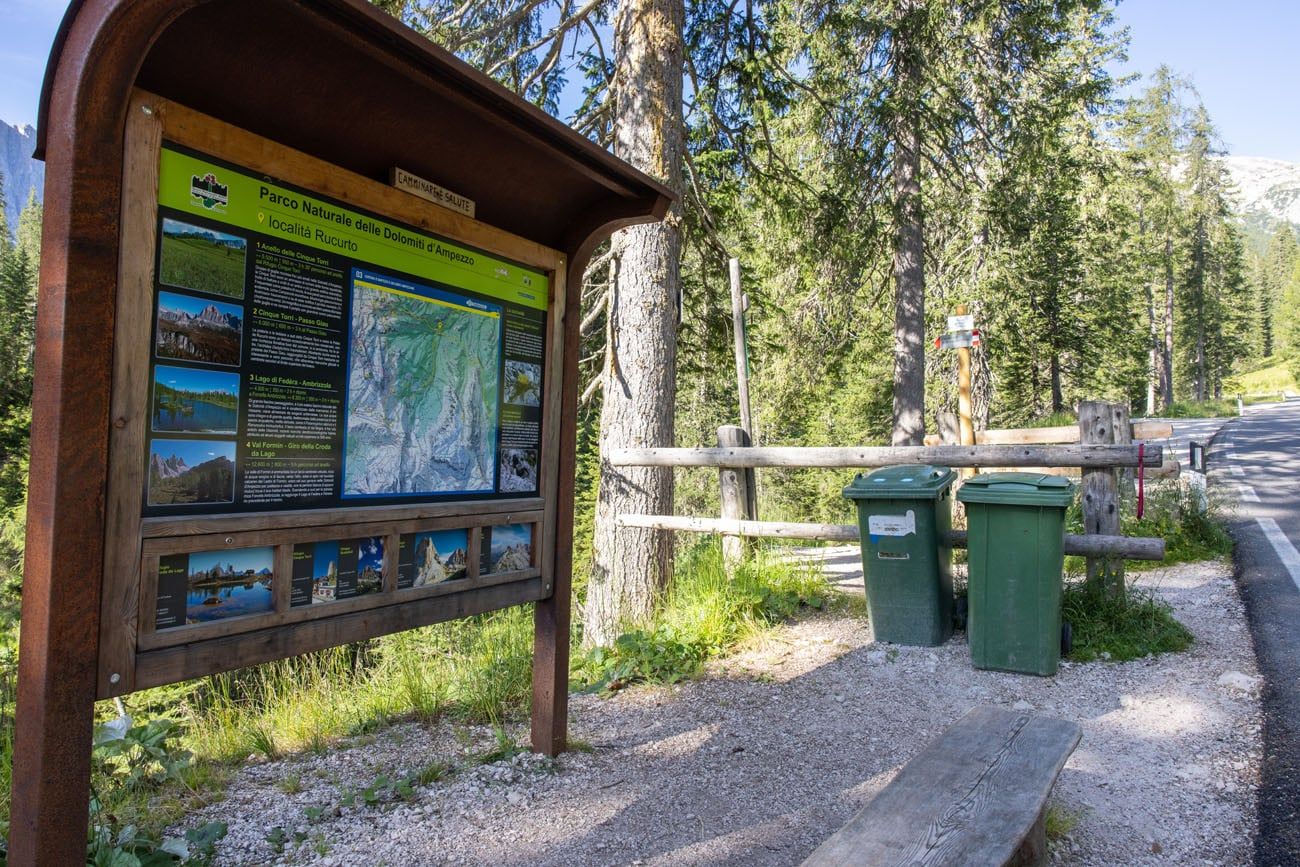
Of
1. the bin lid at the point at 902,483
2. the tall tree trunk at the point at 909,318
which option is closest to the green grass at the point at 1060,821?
the bin lid at the point at 902,483

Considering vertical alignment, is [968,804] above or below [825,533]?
below

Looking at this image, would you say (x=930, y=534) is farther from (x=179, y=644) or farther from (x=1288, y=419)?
(x=1288, y=419)

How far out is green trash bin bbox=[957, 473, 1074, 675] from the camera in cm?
465

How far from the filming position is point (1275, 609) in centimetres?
575

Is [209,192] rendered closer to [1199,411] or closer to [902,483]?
[902,483]

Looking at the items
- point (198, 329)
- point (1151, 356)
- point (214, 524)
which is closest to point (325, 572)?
point (214, 524)

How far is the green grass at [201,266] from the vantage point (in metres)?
2.12

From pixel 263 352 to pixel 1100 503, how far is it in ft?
16.9

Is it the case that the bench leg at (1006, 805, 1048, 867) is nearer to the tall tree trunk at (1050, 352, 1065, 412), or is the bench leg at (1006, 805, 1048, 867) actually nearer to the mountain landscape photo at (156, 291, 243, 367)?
the mountain landscape photo at (156, 291, 243, 367)

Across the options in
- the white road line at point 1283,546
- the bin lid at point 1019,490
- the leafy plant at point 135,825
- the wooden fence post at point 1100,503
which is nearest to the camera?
the leafy plant at point 135,825

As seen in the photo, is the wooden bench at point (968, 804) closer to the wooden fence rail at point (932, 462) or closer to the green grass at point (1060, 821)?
the green grass at point (1060, 821)

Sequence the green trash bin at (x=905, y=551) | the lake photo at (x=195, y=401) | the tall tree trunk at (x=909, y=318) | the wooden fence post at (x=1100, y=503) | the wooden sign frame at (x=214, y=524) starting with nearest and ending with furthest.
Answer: the wooden sign frame at (x=214, y=524) → the lake photo at (x=195, y=401) → the green trash bin at (x=905, y=551) → the wooden fence post at (x=1100, y=503) → the tall tree trunk at (x=909, y=318)

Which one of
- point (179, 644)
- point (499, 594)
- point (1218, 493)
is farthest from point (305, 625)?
point (1218, 493)

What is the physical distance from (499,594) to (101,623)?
162 cm
